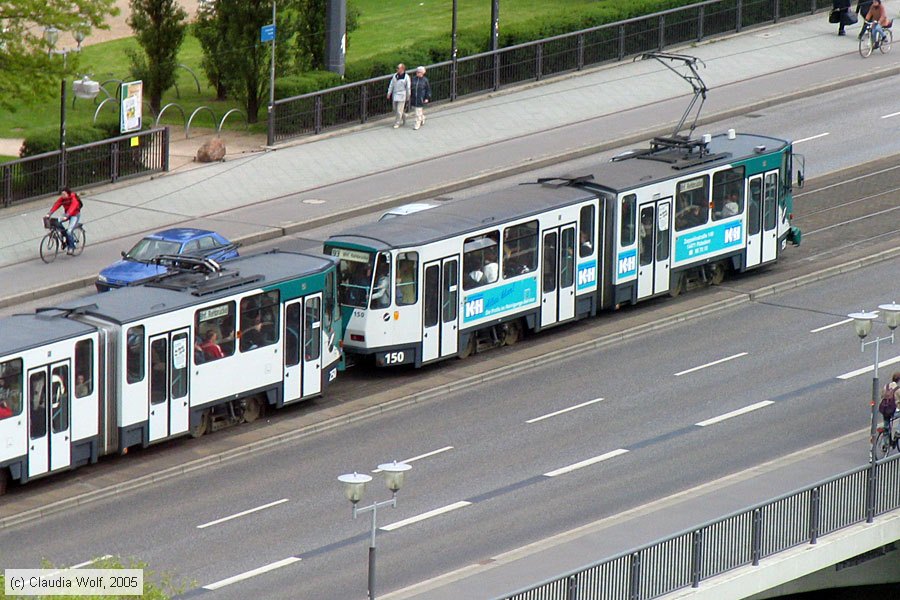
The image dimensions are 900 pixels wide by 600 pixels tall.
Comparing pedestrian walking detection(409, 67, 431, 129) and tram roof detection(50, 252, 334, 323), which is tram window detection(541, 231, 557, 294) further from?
pedestrian walking detection(409, 67, 431, 129)

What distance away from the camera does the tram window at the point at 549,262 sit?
36844 millimetres

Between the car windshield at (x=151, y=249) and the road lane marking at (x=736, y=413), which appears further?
the car windshield at (x=151, y=249)

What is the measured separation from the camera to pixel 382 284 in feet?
113

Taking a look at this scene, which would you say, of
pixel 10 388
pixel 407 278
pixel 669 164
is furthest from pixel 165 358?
pixel 669 164

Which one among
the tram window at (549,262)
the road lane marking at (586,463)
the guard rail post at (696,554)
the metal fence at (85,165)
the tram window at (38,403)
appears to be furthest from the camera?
the metal fence at (85,165)

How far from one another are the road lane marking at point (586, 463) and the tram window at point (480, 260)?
19.1 ft

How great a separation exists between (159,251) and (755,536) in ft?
57.9

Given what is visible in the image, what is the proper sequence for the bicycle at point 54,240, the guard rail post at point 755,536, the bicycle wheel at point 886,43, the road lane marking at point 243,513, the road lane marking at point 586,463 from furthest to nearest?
the bicycle wheel at point 886,43, the bicycle at point 54,240, the road lane marking at point 586,463, the road lane marking at point 243,513, the guard rail post at point 755,536

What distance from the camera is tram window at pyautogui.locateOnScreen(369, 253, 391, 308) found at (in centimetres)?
3450

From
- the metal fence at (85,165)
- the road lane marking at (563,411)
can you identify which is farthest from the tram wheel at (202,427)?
the metal fence at (85,165)

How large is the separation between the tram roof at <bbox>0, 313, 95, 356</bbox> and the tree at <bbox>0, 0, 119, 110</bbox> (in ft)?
46.1

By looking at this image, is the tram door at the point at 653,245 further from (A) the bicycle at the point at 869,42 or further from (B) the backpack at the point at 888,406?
(A) the bicycle at the point at 869,42

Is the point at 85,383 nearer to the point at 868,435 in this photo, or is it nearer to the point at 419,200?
the point at 868,435

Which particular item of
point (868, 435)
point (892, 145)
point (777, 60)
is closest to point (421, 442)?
point (868, 435)
